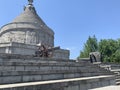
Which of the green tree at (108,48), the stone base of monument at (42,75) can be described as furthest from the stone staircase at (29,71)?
the green tree at (108,48)

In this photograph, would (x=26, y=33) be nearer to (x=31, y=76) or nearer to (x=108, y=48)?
(x=108, y=48)

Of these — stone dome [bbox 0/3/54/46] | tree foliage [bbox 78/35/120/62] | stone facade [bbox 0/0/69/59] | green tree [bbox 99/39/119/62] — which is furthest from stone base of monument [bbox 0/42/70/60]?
green tree [bbox 99/39/119/62]

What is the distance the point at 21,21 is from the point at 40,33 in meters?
4.26

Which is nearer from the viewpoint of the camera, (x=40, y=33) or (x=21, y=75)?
(x=21, y=75)

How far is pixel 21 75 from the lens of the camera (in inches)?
293

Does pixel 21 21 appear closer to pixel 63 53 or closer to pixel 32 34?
pixel 32 34

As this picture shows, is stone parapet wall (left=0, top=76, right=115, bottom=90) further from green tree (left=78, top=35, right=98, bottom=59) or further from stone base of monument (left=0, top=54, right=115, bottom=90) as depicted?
green tree (left=78, top=35, right=98, bottom=59)

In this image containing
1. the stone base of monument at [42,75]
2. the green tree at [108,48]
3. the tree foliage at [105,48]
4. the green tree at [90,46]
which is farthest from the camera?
the green tree at [90,46]

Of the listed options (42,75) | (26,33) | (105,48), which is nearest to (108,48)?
(105,48)

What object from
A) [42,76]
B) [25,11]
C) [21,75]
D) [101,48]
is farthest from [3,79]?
[25,11]

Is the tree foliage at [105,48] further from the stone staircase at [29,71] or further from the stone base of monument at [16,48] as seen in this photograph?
the stone staircase at [29,71]

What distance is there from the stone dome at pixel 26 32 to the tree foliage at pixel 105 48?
863 cm

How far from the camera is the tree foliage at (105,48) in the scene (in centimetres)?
3888

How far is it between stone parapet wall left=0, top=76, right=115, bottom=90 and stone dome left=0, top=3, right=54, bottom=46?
26.1m
